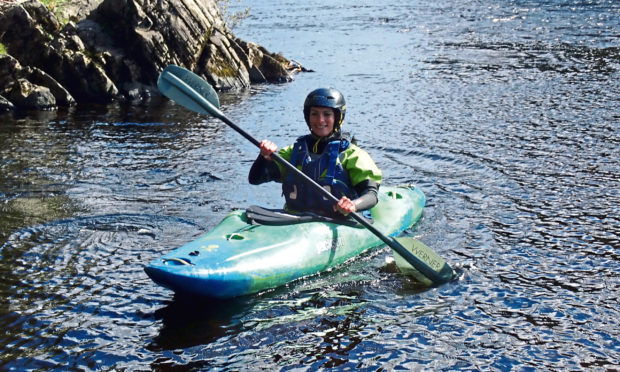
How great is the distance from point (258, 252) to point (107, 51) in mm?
9319

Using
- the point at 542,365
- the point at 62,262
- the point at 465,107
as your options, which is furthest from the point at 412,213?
the point at 465,107

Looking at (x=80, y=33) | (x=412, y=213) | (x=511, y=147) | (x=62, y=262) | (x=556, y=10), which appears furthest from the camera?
(x=556, y=10)

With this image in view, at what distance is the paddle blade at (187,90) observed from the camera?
261 inches

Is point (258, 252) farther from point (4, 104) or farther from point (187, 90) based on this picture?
point (4, 104)

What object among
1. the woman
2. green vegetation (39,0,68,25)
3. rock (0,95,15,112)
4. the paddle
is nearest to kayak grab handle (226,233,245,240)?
the paddle

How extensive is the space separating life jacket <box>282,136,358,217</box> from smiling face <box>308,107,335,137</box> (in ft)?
0.38

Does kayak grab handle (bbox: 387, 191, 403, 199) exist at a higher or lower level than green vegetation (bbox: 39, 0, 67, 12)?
lower

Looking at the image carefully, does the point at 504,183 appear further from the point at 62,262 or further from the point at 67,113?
the point at 67,113

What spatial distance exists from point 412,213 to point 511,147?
333cm

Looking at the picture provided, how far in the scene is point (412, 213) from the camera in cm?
760

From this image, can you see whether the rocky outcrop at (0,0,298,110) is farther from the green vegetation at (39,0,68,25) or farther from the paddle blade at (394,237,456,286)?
the paddle blade at (394,237,456,286)

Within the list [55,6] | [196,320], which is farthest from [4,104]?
[196,320]

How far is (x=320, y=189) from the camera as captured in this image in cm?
620

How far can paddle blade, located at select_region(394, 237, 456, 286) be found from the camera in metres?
6.07
